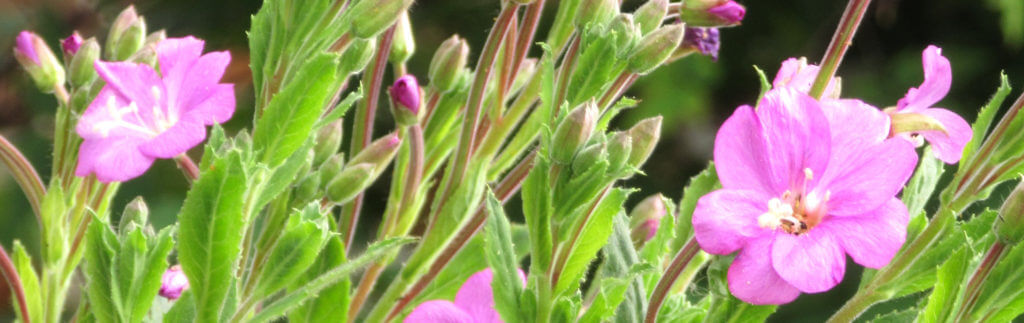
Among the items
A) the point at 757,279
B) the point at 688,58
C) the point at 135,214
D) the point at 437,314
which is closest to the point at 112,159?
the point at 135,214

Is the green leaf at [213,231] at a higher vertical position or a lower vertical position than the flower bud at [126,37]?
lower

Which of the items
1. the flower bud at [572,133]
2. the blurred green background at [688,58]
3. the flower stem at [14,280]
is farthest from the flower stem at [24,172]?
the blurred green background at [688,58]

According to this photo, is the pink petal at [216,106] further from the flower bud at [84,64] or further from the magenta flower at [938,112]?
the magenta flower at [938,112]

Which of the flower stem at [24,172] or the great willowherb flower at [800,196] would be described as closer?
the great willowherb flower at [800,196]

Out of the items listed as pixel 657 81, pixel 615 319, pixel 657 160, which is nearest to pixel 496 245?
pixel 615 319

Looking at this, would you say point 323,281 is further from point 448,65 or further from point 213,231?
point 448,65

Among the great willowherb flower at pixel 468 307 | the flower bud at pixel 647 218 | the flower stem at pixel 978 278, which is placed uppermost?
the flower stem at pixel 978 278
